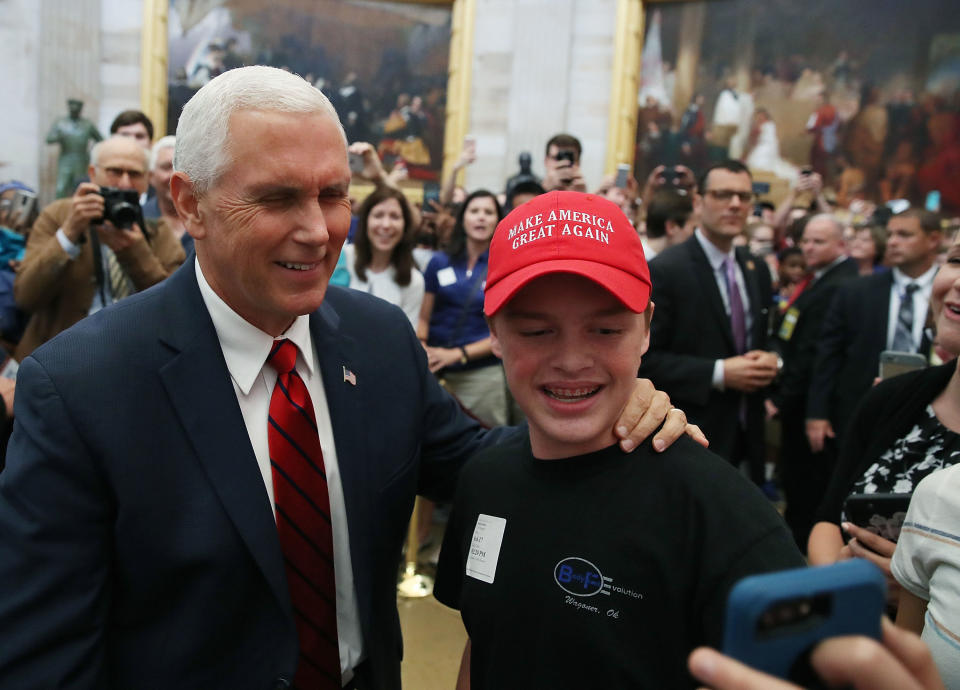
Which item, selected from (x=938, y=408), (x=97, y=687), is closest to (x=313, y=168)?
(x=97, y=687)

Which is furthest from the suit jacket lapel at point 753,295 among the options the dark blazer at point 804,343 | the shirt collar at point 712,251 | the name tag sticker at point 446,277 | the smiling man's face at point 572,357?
the smiling man's face at point 572,357

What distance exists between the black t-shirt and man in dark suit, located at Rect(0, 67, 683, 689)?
11 cm

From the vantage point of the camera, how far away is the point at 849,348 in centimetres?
459

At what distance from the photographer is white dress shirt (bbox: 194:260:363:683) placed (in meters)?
1.56

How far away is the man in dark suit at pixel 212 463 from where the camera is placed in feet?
4.37

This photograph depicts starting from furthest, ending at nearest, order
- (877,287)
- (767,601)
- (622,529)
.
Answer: (877,287)
(622,529)
(767,601)

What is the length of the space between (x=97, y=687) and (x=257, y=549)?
34cm

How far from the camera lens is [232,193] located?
143 centimetres

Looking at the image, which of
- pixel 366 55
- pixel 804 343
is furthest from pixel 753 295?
pixel 366 55

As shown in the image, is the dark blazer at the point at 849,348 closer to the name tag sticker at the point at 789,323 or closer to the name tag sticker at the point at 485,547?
the name tag sticker at the point at 789,323

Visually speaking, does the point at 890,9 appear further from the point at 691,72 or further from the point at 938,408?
the point at 938,408

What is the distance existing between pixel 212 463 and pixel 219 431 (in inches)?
2.4

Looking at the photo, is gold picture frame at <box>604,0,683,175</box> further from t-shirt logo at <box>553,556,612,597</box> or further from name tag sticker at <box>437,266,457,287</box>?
t-shirt logo at <box>553,556,612,597</box>

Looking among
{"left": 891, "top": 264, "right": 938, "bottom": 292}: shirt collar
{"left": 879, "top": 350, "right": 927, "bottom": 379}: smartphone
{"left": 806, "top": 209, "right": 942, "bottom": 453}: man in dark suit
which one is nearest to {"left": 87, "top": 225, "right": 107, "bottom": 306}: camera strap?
{"left": 879, "top": 350, "right": 927, "bottom": 379}: smartphone
